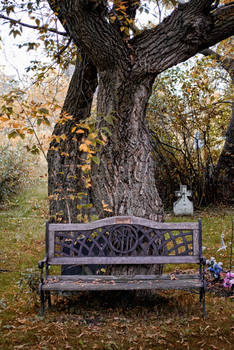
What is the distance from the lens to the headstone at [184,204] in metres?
8.90

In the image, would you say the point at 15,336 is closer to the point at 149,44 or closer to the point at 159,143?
the point at 149,44

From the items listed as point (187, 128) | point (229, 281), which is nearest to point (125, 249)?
point (229, 281)

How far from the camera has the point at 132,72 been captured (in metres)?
3.93

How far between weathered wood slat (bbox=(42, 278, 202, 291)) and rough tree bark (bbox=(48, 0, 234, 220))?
2.54ft

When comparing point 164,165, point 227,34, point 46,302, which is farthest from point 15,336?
A: point 164,165

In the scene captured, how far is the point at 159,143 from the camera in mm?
9570

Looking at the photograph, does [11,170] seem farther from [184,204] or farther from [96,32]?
[96,32]

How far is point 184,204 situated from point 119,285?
5736mm

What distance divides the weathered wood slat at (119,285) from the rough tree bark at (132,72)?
77cm

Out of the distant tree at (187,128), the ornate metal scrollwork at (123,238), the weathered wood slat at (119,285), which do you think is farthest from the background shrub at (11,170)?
the weathered wood slat at (119,285)

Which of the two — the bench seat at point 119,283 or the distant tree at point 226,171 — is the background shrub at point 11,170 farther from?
the bench seat at point 119,283

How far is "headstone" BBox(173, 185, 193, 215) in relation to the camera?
29.2 feet

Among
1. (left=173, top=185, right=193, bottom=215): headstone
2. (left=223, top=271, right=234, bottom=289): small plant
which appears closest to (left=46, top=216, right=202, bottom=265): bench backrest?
(left=223, top=271, right=234, bottom=289): small plant

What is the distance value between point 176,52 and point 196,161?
6.25m
